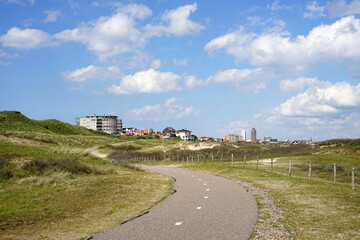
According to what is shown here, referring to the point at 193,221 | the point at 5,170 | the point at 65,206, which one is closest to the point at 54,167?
the point at 5,170

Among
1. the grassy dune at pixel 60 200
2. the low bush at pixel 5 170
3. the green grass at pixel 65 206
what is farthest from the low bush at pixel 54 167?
the green grass at pixel 65 206

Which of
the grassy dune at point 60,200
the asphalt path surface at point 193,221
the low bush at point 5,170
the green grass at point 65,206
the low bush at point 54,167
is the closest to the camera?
the asphalt path surface at point 193,221

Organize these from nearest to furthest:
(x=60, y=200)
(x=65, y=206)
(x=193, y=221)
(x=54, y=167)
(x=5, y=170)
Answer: (x=193, y=221) < (x=65, y=206) < (x=60, y=200) < (x=5, y=170) < (x=54, y=167)

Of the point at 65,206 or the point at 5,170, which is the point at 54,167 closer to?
the point at 5,170

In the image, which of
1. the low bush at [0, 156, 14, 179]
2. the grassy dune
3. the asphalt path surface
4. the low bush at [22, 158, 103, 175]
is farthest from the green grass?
the low bush at [22, 158, 103, 175]

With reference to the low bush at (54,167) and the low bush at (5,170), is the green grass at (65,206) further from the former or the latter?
the low bush at (54,167)

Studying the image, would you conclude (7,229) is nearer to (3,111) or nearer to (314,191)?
(314,191)

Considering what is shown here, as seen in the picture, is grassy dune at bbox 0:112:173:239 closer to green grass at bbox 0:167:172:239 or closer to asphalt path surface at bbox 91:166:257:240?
green grass at bbox 0:167:172:239

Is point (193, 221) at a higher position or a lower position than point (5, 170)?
lower

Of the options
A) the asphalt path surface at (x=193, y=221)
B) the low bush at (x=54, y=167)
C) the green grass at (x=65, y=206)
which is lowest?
the green grass at (x=65, y=206)

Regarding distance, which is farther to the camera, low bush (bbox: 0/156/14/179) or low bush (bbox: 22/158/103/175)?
low bush (bbox: 22/158/103/175)

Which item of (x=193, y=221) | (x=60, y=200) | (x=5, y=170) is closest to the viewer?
(x=193, y=221)

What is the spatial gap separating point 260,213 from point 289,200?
14.1 feet

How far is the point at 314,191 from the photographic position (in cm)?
1841
